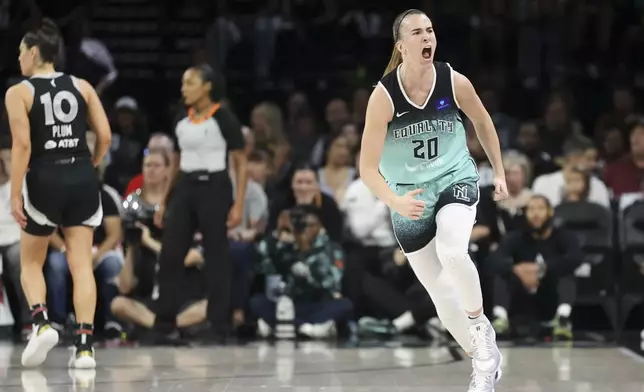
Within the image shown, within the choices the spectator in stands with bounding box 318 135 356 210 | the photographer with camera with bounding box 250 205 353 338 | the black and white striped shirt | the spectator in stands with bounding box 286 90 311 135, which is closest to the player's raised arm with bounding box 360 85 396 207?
the black and white striped shirt

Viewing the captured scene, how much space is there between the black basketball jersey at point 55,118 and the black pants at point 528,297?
3.48 m

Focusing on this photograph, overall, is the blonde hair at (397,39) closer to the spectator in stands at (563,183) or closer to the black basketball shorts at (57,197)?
the black basketball shorts at (57,197)

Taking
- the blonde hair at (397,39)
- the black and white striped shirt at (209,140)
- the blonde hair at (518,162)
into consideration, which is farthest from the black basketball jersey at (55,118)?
the blonde hair at (518,162)

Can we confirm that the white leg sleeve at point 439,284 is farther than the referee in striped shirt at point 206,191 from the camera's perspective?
No

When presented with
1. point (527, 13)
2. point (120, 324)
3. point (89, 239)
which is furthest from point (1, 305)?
point (527, 13)

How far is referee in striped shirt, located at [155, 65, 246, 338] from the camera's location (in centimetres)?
828

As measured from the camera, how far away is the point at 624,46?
40.0 ft

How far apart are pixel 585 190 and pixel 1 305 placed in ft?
14.9

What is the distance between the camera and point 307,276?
340 inches

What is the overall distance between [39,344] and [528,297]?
12.4 ft

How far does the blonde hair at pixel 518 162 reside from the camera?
9.28 meters

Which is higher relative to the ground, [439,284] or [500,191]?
[500,191]

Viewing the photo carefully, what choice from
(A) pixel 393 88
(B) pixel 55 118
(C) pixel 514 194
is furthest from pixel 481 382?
(C) pixel 514 194

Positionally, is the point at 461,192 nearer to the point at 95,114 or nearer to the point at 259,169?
the point at 95,114
